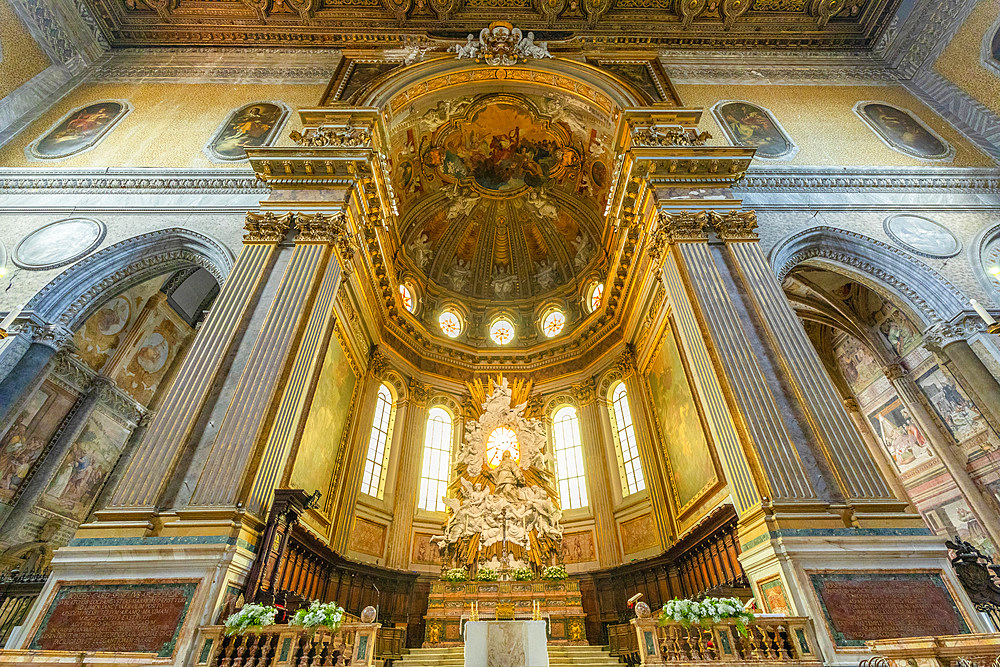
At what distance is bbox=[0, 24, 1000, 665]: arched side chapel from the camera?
280 inches

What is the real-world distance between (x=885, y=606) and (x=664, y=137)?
36.5ft

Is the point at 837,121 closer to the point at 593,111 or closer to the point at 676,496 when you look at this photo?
the point at 593,111

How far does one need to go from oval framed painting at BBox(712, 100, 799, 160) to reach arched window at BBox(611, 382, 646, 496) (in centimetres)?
827

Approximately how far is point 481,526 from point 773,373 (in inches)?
330

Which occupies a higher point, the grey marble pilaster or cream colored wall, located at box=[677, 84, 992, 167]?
cream colored wall, located at box=[677, 84, 992, 167]

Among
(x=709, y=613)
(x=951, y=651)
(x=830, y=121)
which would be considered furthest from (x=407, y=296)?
(x=951, y=651)

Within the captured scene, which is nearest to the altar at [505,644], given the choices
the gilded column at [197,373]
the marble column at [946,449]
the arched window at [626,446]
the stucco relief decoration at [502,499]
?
the gilded column at [197,373]

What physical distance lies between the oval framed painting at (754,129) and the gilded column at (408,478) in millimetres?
12953

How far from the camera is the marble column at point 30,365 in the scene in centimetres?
1002

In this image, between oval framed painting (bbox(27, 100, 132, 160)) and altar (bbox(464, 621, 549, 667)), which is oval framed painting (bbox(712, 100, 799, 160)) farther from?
oval framed painting (bbox(27, 100, 132, 160))

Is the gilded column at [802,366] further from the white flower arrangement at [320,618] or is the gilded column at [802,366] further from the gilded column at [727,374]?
the white flower arrangement at [320,618]

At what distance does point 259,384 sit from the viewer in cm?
851

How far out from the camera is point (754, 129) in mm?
15211

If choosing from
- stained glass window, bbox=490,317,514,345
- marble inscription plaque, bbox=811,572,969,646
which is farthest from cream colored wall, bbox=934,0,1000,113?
stained glass window, bbox=490,317,514,345
